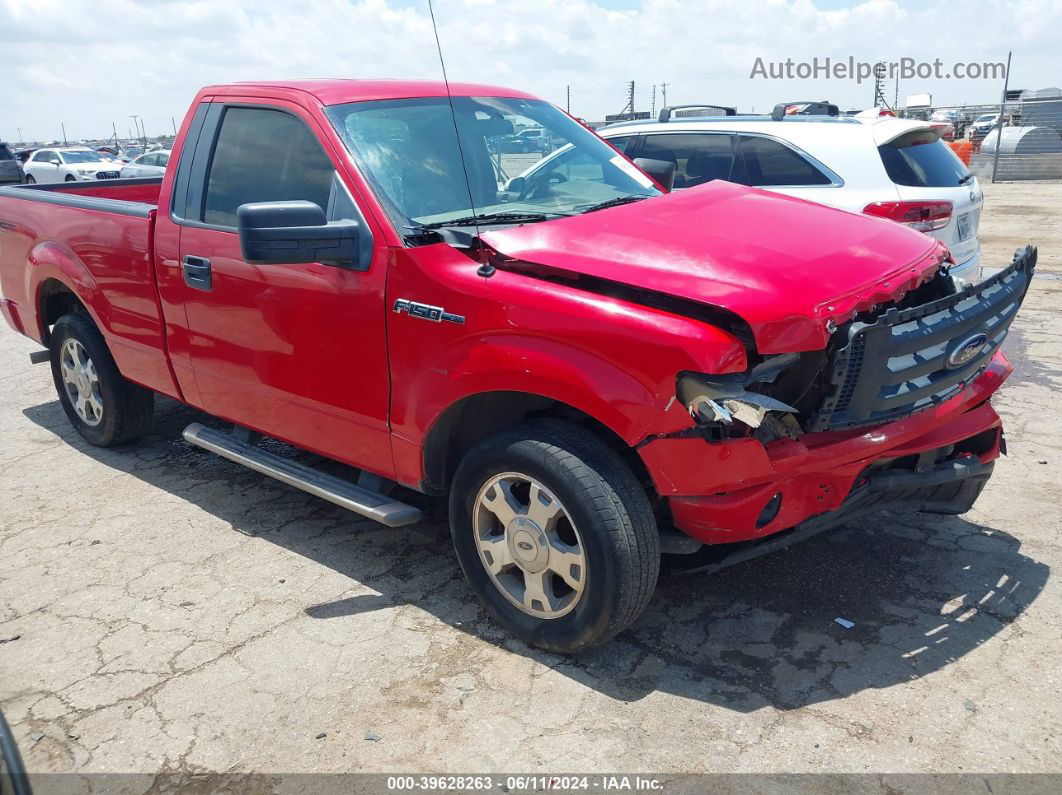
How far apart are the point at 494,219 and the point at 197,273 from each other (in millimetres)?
1516

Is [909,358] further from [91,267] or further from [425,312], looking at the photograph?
[91,267]

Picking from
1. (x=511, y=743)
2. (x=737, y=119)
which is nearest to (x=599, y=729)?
(x=511, y=743)

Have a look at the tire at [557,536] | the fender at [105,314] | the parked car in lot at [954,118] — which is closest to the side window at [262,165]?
the fender at [105,314]

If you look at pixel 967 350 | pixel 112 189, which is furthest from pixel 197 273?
pixel 967 350

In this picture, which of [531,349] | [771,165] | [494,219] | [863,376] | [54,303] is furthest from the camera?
[771,165]

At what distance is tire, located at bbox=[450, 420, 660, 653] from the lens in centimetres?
297

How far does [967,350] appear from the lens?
10.4ft

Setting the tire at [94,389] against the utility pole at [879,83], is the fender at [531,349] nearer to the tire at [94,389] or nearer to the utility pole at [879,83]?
the tire at [94,389]

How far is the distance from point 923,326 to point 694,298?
0.81 meters

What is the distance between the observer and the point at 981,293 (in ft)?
10.6

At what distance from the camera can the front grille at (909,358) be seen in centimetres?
288

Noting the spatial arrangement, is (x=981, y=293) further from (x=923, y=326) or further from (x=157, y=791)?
(x=157, y=791)

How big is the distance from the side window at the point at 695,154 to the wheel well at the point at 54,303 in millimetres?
4342

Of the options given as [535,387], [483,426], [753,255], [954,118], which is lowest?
[483,426]
